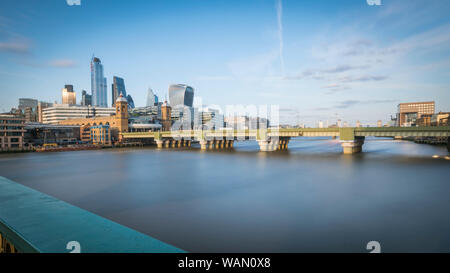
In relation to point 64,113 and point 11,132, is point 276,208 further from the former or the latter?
point 64,113

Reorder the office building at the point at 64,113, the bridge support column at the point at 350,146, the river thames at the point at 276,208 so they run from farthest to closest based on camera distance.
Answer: the office building at the point at 64,113 → the bridge support column at the point at 350,146 → the river thames at the point at 276,208

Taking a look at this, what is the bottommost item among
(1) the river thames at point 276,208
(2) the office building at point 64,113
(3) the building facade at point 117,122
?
(1) the river thames at point 276,208

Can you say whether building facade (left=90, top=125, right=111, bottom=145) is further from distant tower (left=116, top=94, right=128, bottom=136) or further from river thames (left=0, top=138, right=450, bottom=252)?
river thames (left=0, top=138, right=450, bottom=252)

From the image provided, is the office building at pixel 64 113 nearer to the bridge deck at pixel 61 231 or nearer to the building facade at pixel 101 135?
the building facade at pixel 101 135

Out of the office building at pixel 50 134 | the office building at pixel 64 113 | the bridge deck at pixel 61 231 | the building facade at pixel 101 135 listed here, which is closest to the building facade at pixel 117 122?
the office building at pixel 50 134

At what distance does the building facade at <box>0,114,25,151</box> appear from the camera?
87.0 meters

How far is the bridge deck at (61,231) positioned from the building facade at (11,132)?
9890 centimetres

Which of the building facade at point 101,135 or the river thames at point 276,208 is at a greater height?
the building facade at point 101,135

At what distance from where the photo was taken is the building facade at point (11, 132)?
8700 cm

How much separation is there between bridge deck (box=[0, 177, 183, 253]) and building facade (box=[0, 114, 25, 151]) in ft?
324

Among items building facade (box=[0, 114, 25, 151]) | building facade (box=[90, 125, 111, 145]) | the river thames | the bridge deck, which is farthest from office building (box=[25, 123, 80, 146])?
the bridge deck

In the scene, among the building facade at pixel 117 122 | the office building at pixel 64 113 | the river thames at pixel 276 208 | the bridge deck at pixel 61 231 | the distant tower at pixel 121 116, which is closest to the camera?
the bridge deck at pixel 61 231

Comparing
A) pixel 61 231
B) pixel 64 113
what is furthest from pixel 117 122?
pixel 61 231

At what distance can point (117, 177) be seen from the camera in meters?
38.7
